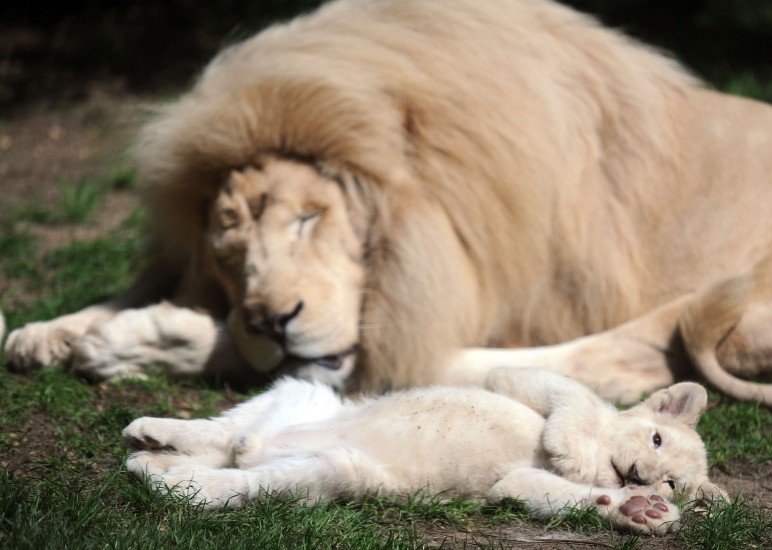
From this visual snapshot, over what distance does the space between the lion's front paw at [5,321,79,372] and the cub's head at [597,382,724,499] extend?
213 centimetres

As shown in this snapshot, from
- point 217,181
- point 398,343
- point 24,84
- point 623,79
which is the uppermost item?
point 623,79

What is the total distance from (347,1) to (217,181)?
950 mm

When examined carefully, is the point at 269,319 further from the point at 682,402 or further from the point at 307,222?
the point at 682,402

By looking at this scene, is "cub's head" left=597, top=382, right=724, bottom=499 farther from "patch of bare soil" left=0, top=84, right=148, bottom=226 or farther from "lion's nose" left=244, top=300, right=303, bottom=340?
"patch of bare soil" left=0, top=84, right=148, bottom=226

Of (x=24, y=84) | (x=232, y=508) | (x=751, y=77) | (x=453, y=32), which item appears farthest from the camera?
(x=24, y=84)

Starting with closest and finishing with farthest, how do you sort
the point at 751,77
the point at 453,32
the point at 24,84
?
the point at 453,32 → the point at 751,77 → the point at 24,84

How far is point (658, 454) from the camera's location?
10.3 feet

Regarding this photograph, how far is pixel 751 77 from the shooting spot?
7.34m

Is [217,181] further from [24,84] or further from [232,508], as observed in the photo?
[24,84]

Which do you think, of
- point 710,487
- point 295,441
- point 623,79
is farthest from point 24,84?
point 710,487

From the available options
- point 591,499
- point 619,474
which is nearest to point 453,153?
point 619,474

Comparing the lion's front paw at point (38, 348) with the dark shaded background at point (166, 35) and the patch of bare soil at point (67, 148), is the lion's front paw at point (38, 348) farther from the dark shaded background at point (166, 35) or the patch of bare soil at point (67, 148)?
the dark shaded background at point (166, 35)

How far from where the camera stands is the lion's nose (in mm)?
3877

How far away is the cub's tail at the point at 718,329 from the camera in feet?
13.6
